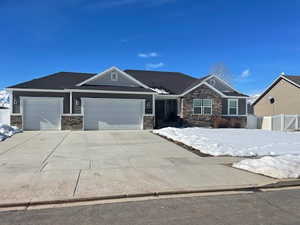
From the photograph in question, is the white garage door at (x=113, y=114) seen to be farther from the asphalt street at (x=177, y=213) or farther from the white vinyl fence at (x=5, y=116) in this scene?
the asphalt street at (x=177, y=213)

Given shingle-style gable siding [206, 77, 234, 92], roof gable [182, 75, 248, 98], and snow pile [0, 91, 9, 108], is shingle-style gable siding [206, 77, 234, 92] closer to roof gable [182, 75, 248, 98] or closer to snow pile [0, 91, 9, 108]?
roof gable [182, 75, 248, 98]

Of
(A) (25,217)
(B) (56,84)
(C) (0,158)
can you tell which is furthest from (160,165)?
(B) (56,84)

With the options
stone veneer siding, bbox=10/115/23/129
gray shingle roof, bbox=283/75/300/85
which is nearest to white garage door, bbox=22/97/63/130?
stone veneer siding, bbox=10/115/23/129

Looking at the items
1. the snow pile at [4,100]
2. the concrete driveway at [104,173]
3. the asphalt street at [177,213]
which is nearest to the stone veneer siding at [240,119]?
the concrete driveway at [104,173]

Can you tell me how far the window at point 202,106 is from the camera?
→ 868 inches

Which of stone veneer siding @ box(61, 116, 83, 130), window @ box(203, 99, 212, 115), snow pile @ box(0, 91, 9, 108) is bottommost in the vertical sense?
stone veneer siding @ box(61, 116, 83, 130)

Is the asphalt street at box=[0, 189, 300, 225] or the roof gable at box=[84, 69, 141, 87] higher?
the roof gable at box=[84, 69, 141, 87]

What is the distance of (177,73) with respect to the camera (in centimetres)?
2842

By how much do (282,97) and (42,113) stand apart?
25.8 meters

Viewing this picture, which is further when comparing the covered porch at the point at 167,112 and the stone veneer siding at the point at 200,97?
the covered porch at the point at 167,112

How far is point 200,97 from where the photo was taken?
22031 mm

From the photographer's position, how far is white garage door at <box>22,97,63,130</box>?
60.3ft

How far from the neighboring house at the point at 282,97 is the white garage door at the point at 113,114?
58.7 feet

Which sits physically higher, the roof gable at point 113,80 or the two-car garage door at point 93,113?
the roof gable at point 113,80
